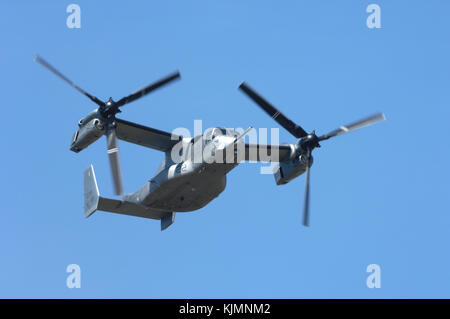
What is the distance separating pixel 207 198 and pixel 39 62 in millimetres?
9517

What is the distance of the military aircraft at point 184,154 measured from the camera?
30.5 m

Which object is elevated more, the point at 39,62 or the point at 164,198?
the point at 39,62

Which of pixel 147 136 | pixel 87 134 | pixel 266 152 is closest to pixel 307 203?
pixel 266 152

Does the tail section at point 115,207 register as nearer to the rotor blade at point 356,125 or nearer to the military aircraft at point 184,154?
the military aircraft at point 184,154

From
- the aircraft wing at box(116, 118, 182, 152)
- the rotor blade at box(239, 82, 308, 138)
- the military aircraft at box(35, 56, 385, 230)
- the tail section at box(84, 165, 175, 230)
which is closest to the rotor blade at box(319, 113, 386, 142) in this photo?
the military aircraft at box(35, 56, 385, 230)

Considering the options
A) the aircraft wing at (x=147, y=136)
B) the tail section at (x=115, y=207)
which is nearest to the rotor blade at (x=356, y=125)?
the aircraft wing at (x=147, y=136)

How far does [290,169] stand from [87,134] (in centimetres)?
938

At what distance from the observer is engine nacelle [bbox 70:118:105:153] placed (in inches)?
1207

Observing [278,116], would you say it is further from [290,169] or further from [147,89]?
[147,89]

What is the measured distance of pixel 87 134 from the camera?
101ft
